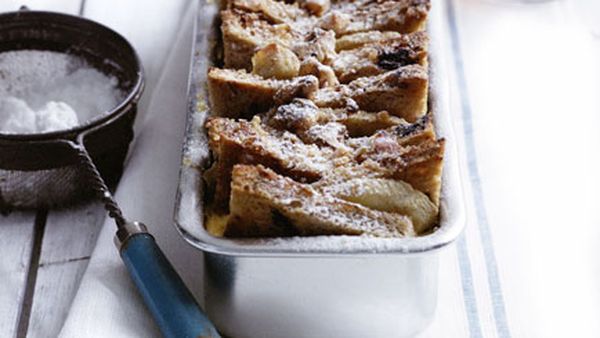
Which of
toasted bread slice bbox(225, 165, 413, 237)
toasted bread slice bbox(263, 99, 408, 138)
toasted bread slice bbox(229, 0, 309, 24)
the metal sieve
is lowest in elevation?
the metal sieve

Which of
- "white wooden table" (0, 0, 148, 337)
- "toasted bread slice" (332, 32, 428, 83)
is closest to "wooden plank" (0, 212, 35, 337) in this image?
"white wooden table" (0, 0, 148, 337)

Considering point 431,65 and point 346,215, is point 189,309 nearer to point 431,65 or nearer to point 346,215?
point 346,215

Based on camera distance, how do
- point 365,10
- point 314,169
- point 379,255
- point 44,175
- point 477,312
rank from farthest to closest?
1. point 365,10
2. point 44,175
3. point 477,312
4. point 314,169
5. point 379,255

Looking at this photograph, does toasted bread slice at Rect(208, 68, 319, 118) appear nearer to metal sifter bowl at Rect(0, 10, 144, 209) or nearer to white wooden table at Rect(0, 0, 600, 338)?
metal sifter bowl at Rect(0, 10, 144, 209)

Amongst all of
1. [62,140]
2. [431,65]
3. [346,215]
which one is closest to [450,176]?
[346,215]

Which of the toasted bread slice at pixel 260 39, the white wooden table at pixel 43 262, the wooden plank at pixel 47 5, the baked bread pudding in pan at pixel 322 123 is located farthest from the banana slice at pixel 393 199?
the wooden plank at pixel 47 5

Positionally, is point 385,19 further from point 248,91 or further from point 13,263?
point 13,263
